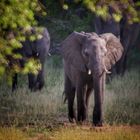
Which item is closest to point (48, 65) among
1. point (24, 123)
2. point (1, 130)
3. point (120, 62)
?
point (120, 62)

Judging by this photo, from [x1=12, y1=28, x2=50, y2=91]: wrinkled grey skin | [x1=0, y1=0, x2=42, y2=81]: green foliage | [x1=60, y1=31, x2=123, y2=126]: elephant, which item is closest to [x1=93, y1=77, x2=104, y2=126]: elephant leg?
[x1=60, y1=31, x2=123, y2=126]: elephant

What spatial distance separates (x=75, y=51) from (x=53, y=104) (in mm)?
1905

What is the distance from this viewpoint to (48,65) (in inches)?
702

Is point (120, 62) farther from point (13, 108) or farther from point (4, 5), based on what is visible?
point (4, 5)

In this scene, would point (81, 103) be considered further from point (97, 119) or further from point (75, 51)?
point (75, 51)

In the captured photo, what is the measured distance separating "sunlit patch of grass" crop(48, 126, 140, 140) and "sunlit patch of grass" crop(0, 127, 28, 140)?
478mm

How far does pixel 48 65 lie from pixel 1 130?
958cm

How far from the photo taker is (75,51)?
9523mm

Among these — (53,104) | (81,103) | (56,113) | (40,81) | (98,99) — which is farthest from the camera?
(40,81)

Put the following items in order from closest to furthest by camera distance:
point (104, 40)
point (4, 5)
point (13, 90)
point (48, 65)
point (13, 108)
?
1. point (4, 5)
2. point (104, 40)
3. point (13, 108)
4. point (13, 90)
5. point (48, 65)

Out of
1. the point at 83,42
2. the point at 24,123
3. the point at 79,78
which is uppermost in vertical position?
the point at 83,42

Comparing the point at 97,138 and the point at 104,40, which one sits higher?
the point at 104,40

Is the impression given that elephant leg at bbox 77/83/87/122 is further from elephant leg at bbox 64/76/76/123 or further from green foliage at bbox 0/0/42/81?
green foliage at bbox 0/0/42/81

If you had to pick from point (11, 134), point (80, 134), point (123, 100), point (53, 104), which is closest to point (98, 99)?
point (80, 134)
